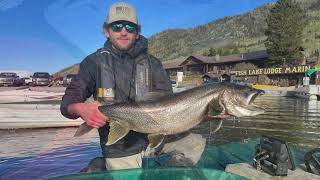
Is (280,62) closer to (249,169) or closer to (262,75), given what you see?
(262,75)

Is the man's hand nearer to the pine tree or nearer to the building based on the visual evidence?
the building

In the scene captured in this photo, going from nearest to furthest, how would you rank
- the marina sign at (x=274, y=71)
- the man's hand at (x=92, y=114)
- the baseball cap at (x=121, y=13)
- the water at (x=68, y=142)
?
the man's hand at (x=92, y=114) → the baseball cap at (x=121, y=13) → the water at (x=68, y=142) → the marina sign at (x=274, y=71)

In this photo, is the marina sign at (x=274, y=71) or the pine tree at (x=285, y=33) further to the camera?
the pine tree at (x=285, y=33)

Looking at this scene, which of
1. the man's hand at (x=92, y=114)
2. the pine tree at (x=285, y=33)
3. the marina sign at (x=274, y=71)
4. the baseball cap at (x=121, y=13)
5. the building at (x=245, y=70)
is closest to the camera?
the man's hand at (x=92, y=114)

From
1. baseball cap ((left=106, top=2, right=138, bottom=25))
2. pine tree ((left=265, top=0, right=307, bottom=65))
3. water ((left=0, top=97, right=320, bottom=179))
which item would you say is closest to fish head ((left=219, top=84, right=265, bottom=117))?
water ((left=0, top=97, right=320, bottom=179))

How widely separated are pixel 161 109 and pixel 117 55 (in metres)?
1.25

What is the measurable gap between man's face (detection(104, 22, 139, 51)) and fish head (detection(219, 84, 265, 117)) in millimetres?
1618

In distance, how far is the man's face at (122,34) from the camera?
582 centimetres

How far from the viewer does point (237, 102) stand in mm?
5230

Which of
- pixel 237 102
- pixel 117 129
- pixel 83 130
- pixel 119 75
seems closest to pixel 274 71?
pixel 119 75

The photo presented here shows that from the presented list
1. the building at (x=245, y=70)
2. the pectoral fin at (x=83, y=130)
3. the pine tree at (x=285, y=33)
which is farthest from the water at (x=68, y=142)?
the pine tree at (x=285, y=33)

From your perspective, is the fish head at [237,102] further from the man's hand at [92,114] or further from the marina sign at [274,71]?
the marina sign at [274,71]

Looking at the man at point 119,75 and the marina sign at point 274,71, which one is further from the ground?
the marina sign at point 274,71

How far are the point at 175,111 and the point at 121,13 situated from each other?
170cm
